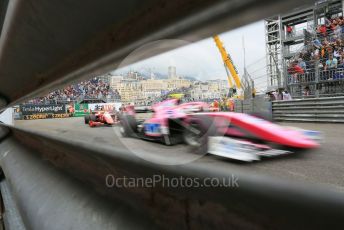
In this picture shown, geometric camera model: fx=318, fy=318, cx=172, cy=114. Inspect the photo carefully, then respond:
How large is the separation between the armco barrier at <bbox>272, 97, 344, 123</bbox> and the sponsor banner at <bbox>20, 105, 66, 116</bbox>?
18221 mm

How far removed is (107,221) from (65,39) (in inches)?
11.9

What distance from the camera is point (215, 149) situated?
2.88 metres

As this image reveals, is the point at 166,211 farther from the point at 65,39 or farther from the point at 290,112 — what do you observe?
the point at 290,112

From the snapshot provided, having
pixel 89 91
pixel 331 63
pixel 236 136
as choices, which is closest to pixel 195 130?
pixel 236 136

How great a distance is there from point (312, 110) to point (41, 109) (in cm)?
1921

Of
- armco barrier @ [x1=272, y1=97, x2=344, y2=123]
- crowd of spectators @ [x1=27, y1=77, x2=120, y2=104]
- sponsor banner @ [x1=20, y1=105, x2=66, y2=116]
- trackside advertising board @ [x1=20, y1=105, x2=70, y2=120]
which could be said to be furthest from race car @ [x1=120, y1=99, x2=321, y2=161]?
sponsor banner @ [x1=20, y1=105, x2=66, y2=116]

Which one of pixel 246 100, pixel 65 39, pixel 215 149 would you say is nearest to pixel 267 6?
pixel 65 39

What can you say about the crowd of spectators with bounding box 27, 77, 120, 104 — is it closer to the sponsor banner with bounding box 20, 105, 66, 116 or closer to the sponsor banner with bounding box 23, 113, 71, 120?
the sponsor banner with bounding box 20, 105, 66, 116

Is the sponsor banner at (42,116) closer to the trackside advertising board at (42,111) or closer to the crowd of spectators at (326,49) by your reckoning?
the trackside advertising board at (42,111)

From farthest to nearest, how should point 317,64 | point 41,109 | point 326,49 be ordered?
point 41,109 < point 317,64 < point 326,49

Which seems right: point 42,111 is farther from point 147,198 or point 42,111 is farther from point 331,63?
point 147,198

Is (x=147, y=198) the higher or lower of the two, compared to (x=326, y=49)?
lower

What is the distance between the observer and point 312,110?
19.4ft

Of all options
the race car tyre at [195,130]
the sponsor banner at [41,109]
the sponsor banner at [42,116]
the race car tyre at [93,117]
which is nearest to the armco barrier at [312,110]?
the race car tyre at [195,130]
